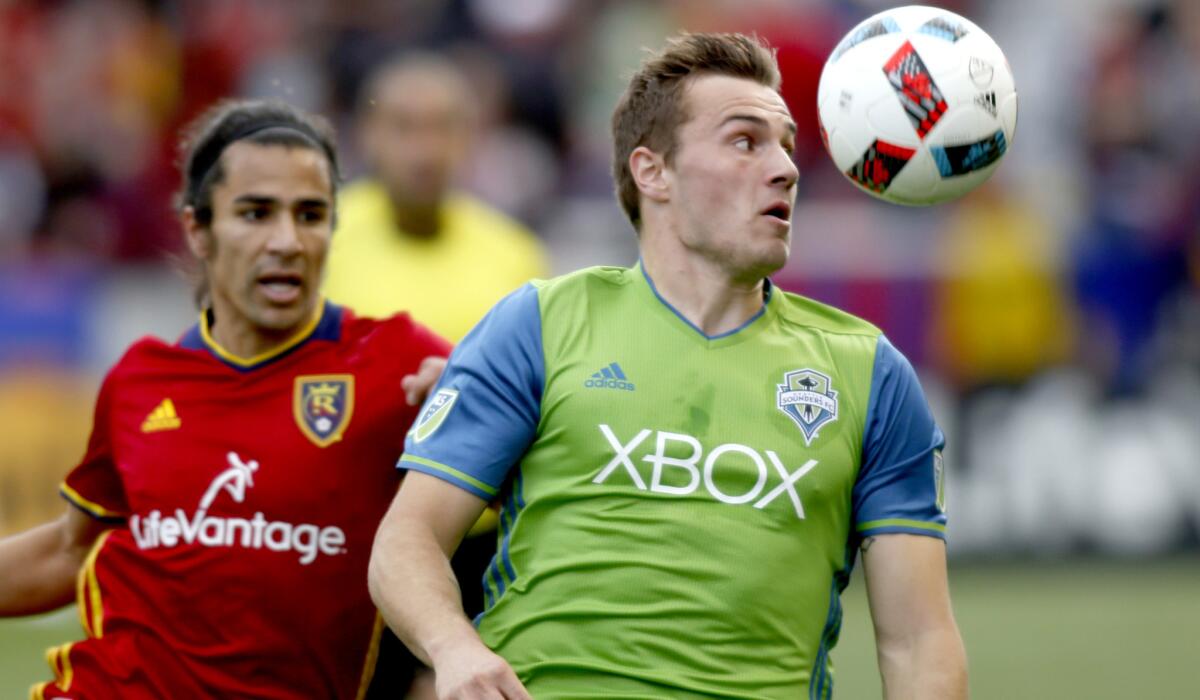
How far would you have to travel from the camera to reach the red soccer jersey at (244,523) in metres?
Result: 4.97

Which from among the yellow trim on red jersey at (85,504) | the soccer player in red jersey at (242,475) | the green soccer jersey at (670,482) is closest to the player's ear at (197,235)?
the soccer player in red jersey at (242,475)

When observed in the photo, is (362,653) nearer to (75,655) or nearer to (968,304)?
(75,655)

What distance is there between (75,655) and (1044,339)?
27.6 ft

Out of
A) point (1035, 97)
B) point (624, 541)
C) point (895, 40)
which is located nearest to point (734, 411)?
point (624, 541)

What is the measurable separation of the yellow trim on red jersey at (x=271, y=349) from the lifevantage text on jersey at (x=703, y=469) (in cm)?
117

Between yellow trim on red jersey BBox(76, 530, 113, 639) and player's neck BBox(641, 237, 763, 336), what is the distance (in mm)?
1731

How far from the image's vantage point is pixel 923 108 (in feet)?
15.7

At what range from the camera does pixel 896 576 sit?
4.45 meters

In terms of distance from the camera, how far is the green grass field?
29.1 ft

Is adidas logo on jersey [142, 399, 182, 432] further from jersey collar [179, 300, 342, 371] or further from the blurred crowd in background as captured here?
the blurred crowd in background

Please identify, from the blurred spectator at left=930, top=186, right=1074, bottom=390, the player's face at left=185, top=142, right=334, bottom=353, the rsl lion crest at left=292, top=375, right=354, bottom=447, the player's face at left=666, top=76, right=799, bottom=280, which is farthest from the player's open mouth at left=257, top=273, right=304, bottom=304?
the blurred spectator at left=930, top=186, right=1074, bottom=390

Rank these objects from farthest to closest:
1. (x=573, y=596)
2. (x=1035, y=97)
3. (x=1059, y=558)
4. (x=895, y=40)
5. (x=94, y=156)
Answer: (x=1035, y=97) → (x=94, y=156) → (x=1059, y=558) → (x=895, y=40) → (x=573, y=596)

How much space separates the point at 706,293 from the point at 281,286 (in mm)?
1256

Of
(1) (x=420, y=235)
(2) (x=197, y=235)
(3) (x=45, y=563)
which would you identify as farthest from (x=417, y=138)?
(3) (x=45, y=563)
